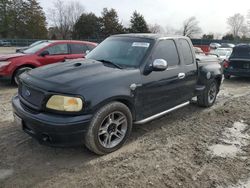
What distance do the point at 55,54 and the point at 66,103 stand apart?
603cm

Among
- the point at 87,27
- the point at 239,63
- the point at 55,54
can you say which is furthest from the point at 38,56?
the point at 87,27

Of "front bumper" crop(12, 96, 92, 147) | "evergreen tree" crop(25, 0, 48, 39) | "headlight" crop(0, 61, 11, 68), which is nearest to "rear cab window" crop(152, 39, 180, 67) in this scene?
"front bumper" crop(12, 96, 92, 147)

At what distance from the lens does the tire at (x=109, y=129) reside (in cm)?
356

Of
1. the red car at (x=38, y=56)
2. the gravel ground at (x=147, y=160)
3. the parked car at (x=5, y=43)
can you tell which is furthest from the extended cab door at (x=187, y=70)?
the parked car at (x=5, y=43)

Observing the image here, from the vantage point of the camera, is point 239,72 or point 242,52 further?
point 242,52

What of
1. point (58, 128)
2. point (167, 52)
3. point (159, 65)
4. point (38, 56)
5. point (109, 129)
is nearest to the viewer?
point (58, 128)

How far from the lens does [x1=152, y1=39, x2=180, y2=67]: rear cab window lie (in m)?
4.59

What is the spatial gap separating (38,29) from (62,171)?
5781cm

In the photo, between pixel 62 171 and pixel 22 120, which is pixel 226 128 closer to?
pixel 62 171

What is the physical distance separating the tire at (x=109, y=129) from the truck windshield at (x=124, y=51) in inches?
34.8

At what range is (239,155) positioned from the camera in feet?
13.5

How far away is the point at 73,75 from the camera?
3705 mm

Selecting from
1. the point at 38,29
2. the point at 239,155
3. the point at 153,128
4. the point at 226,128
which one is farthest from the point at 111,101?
the point at 38,29

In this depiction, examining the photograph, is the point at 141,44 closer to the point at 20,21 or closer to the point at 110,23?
the point at 110,23
